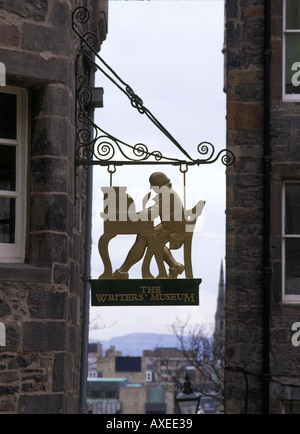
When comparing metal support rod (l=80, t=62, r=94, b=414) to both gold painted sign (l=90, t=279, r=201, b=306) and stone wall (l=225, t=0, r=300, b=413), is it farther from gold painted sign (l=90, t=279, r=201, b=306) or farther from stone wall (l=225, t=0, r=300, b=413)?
gold painted sign (l=90, t=279, r=201, b=306)

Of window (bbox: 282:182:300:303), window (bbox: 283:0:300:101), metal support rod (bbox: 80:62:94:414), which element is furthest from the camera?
window (bbox: 283:0:300:101)

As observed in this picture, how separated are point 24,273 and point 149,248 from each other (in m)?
1.30

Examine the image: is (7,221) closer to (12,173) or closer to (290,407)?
(12,173)

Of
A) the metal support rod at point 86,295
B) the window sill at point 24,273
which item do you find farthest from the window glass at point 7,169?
the metal support rod at point 86,295

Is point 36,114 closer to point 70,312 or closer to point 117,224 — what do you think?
point 117,224

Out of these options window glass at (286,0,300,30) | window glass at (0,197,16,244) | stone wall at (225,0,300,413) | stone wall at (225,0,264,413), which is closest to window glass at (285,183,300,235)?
stone wall at (225,0,300,413)

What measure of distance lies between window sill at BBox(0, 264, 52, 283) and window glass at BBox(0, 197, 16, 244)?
1.08 ft

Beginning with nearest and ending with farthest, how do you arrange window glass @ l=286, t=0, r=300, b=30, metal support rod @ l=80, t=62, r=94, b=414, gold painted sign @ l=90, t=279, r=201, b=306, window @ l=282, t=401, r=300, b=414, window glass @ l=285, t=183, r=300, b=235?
gold painted sign @ l=90, t=279, r=201, b=306 → metal support rod @ l=80, t=62, r=94, b=414 → window @ l=282, t=401, r=300, b=414 → window glass @ l=285, t=183, r=300, b=235 → window glass @ l=286, t=0, r=300, b=30

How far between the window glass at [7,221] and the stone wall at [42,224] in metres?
0.17

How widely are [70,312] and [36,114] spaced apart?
2057mm

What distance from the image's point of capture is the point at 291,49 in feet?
53.2

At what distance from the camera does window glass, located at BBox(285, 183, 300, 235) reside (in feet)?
51.9

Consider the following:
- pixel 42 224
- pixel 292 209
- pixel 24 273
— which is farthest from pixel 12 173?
pixel 292 209
